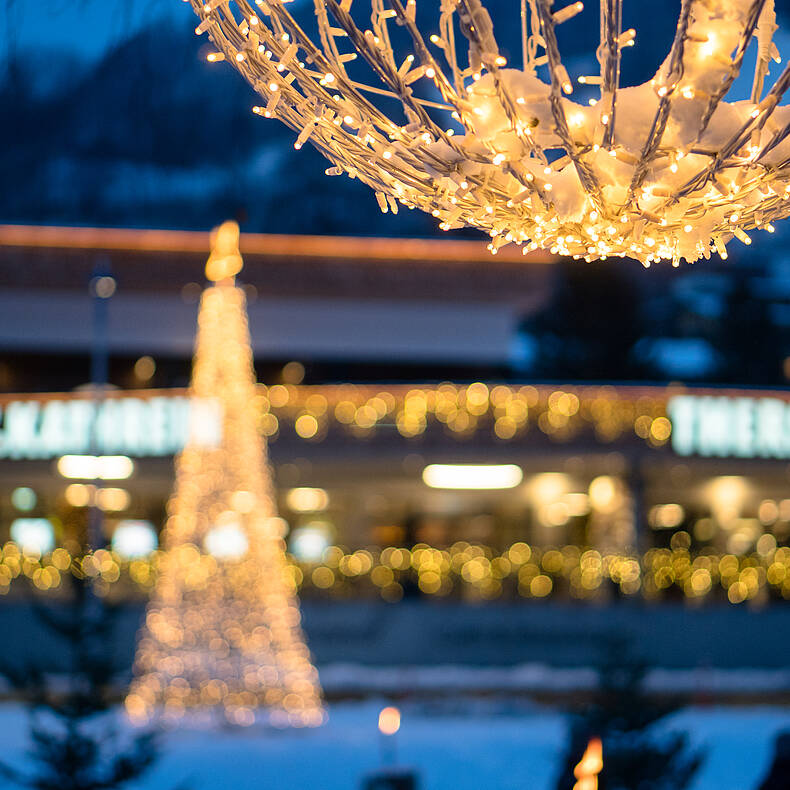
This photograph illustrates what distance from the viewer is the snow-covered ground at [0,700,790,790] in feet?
30.8

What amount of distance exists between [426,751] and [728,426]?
1409 centimetres

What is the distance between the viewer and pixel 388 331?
3331 cm

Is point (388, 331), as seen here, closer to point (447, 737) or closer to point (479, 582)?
point (479, 582)

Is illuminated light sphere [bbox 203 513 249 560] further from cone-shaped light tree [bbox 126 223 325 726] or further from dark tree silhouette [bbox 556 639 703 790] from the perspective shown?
dark tree silhouette [bbox 556 639 703 790]

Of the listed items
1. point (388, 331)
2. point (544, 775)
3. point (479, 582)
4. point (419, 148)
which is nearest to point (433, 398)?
point (479, 582)

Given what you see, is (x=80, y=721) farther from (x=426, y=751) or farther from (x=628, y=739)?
(x=426, y=751)

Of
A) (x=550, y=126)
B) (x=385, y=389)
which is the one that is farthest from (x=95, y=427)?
(x=550, y=126)

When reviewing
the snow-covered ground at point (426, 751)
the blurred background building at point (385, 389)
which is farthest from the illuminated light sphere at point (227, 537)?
the blurred background building at point (385, 389)

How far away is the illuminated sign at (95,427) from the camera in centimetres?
2342

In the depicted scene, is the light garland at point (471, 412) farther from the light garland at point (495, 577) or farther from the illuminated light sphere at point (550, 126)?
the illuminated light sphere at point (550, 126)

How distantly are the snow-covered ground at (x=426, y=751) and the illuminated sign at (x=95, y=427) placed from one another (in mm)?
9745

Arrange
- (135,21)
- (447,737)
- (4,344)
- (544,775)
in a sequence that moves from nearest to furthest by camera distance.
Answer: (135,21) → (544,775) → (447,737) → (4,344)

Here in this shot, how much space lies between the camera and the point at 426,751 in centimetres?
1098

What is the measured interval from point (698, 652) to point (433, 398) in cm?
686
